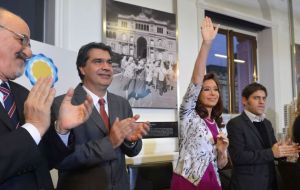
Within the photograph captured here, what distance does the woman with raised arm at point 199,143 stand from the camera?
208cm

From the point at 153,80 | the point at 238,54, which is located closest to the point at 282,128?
the point at 238,54

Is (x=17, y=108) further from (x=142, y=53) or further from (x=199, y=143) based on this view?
(x=142, y=53)

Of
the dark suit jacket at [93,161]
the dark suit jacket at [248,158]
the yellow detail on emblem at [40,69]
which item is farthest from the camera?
the dark suit jacket at [248,158]

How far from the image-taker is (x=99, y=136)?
1655 millimetres

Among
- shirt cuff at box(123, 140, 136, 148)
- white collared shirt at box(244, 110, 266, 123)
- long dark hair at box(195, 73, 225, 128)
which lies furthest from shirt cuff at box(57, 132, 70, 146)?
white collared shirt at box(244, 110, 266, 123)

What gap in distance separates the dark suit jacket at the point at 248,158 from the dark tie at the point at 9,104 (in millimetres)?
1713

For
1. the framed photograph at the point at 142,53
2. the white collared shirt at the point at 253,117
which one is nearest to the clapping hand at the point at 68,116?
the white collared shirt at the point at 253,117

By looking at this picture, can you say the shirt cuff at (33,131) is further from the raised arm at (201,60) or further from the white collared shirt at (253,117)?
the white collared shirt at (253,117)

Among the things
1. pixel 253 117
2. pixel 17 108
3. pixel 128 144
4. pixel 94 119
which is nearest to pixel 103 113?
pixel 94 119

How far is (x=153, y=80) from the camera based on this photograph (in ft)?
11.1

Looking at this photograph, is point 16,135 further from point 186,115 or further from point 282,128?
point 282,128

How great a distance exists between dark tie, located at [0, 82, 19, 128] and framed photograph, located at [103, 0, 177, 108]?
193cm

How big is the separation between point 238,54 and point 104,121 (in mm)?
3547

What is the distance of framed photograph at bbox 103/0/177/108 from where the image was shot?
316 centimetres
